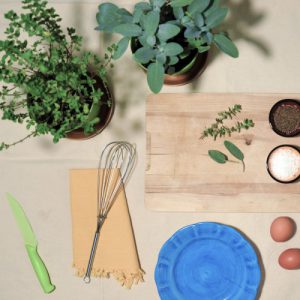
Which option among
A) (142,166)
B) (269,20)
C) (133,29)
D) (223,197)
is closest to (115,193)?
(142,166)

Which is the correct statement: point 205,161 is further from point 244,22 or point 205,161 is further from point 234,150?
point 244,22

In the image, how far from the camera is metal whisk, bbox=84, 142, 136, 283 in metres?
0.81

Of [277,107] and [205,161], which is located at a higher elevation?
[277,107]

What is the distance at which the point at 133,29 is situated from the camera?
2.02 feet

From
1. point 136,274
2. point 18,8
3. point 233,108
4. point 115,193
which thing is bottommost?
point 136,274

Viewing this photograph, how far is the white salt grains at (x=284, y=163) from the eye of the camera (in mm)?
788

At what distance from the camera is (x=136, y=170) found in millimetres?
824

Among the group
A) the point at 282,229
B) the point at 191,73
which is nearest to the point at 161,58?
the point at 191,73

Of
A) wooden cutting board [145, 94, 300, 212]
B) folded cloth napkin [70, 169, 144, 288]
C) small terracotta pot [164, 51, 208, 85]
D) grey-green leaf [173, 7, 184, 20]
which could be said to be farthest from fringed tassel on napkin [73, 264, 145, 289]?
grey-green leaf [173, 7, 184, 20]

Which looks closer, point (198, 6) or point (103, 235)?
point (198, 6)

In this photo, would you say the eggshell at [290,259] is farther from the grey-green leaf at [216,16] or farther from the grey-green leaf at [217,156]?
the grey-green leaf at [216,16]

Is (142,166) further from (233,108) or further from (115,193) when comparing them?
(233,108)

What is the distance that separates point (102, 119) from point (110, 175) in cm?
11

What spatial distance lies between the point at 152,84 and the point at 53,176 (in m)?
0.31
